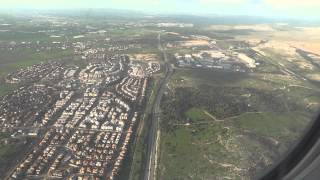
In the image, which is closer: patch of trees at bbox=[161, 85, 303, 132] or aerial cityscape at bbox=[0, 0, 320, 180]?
aerial cityscape at bbox=[0, 0, 320, 180]

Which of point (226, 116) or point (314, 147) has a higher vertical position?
point (314, 147)

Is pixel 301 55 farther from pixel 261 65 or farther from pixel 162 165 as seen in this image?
pixel 162 165

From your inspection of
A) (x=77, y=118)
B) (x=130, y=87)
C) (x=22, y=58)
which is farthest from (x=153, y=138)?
(x=22, y=58)

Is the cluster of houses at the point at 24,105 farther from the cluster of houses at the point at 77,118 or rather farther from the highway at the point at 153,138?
the highway at the point at 153,138

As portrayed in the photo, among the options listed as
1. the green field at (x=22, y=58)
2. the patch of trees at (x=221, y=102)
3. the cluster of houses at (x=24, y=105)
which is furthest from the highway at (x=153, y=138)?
the green field at (x=22, y=58)

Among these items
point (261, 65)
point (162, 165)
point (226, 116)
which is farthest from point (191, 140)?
point (261, 65)

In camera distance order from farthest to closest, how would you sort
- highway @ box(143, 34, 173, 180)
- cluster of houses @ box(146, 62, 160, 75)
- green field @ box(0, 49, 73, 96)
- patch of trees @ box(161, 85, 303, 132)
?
green field @ box(0, 49, 73, 96)
cluster of houses @ box(146, 62, 160, 75)
patch of trees @ box(161, 85, 303, 132)
highway @ box(143, 34, 173, 180)

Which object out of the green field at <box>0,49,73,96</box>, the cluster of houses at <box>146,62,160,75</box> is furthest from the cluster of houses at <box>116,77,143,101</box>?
the green field at <box>0,49,73,96</box>

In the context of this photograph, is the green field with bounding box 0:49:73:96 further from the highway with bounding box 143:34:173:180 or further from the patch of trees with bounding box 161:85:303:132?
the patch of trees with bounding box 161:85:303:132
